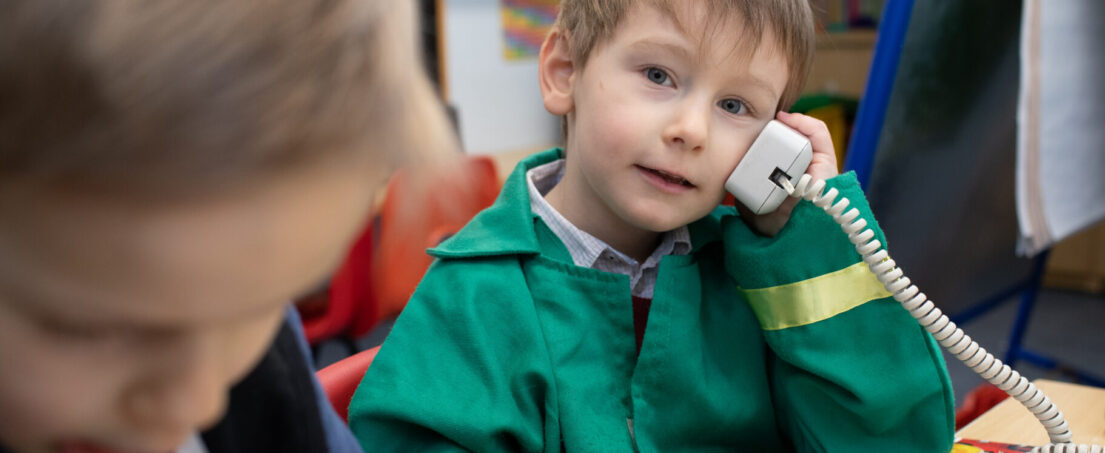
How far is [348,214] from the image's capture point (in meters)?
0.36

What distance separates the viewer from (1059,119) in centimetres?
154

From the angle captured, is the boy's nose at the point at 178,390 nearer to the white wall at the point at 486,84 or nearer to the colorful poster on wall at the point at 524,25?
the white wall at the point at 486,84

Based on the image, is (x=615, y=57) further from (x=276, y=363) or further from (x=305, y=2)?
(x=305, y=2)

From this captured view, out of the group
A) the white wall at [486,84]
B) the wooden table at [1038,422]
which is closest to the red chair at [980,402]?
the wooden table at [1038,422]

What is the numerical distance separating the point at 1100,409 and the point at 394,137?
102cm

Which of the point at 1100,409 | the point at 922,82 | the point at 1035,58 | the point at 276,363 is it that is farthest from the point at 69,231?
the point at 1035,58

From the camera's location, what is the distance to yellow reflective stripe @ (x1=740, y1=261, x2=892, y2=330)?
861 millimetres

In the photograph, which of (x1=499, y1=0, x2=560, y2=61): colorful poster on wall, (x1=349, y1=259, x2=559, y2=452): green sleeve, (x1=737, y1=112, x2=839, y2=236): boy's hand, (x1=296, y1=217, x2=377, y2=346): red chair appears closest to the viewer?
(x1=349, y1=259, x2=559, y2=452): green sleeve

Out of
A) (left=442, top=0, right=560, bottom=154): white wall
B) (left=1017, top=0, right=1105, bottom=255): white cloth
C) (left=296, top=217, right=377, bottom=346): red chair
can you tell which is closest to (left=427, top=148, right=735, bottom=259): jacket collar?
(left=1017, top=0, right=1105, bottom=255): white cloth

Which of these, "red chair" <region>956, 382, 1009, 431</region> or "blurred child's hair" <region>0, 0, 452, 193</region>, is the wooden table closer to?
"red chair" <region>956, 382, 1009, 431</region>

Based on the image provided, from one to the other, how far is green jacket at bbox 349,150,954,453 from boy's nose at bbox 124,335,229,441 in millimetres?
424

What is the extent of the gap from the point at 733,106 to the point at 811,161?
12cm

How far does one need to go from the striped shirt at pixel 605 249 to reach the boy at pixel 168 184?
544 millimetres

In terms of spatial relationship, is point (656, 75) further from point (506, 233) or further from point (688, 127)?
point (506, 233)
